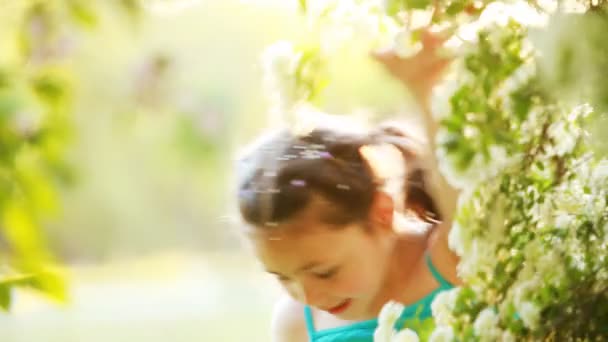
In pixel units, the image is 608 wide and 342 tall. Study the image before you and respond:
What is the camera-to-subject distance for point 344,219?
2.26 ft

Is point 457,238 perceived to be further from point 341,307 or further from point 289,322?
point 289,322

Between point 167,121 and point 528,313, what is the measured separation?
1.53ft

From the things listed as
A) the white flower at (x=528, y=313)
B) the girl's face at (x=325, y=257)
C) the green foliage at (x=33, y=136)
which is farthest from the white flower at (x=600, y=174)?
the green foliage at (x=33, y=136)

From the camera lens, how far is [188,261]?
97 centimetres

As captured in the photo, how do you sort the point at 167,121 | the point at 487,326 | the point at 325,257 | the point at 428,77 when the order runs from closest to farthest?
the point at 487,326 → the point at 428,77 → the point at 325,257 → the point at 167,121

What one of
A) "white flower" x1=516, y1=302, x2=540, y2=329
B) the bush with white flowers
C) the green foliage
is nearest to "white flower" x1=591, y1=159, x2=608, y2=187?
the bush with white flowers

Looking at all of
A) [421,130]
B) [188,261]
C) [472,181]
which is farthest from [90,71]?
[472,181]

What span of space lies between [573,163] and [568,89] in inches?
3.7

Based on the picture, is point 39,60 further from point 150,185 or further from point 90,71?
point 150,185

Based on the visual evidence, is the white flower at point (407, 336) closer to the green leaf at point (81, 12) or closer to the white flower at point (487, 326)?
the white flower at point (487, 326)

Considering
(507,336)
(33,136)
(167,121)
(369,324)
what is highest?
(167,121)

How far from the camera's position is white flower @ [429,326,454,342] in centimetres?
49

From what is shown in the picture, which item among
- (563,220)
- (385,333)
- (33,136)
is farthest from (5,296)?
(563,220)

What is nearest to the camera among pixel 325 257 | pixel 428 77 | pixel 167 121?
pixel 428 77
